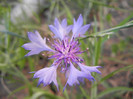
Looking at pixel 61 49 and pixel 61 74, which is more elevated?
pixel 61 49

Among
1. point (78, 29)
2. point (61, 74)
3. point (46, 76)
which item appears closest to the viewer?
point (46, 76)

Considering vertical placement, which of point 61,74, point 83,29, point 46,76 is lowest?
point 61,74

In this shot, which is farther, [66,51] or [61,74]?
[61,74]

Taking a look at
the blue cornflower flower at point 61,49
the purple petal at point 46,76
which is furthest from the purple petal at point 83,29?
the purple petal at point 46,76

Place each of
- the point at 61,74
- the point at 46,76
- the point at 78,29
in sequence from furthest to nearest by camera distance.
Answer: the point at 61,74 < the point at 78,29 < the point at 46,76

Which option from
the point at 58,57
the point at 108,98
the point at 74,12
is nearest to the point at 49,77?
the point at 58,57

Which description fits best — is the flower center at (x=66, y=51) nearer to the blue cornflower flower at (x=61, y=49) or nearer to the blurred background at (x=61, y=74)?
the blue cornflower flower at (x=61, y=49)

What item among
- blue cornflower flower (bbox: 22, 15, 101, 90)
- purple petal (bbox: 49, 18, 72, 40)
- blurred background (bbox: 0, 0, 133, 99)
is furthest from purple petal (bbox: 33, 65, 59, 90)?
blurred background (bbox: 0, 0, 133, 99)

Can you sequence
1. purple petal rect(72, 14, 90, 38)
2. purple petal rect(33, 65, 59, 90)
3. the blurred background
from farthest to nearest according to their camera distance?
the blurred background < purple petal rect(72, 14, 90, 38) < purple petal rect(33, 65, 59, 90)

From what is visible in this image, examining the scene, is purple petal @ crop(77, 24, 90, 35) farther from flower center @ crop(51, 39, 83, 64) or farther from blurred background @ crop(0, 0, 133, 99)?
blurred background @ crop(0, 0, 133, 99)

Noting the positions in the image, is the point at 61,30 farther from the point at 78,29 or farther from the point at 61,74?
the point at 61,74

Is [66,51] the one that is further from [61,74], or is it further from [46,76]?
[61,74]

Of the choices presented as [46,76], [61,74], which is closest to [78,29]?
[46,76]
